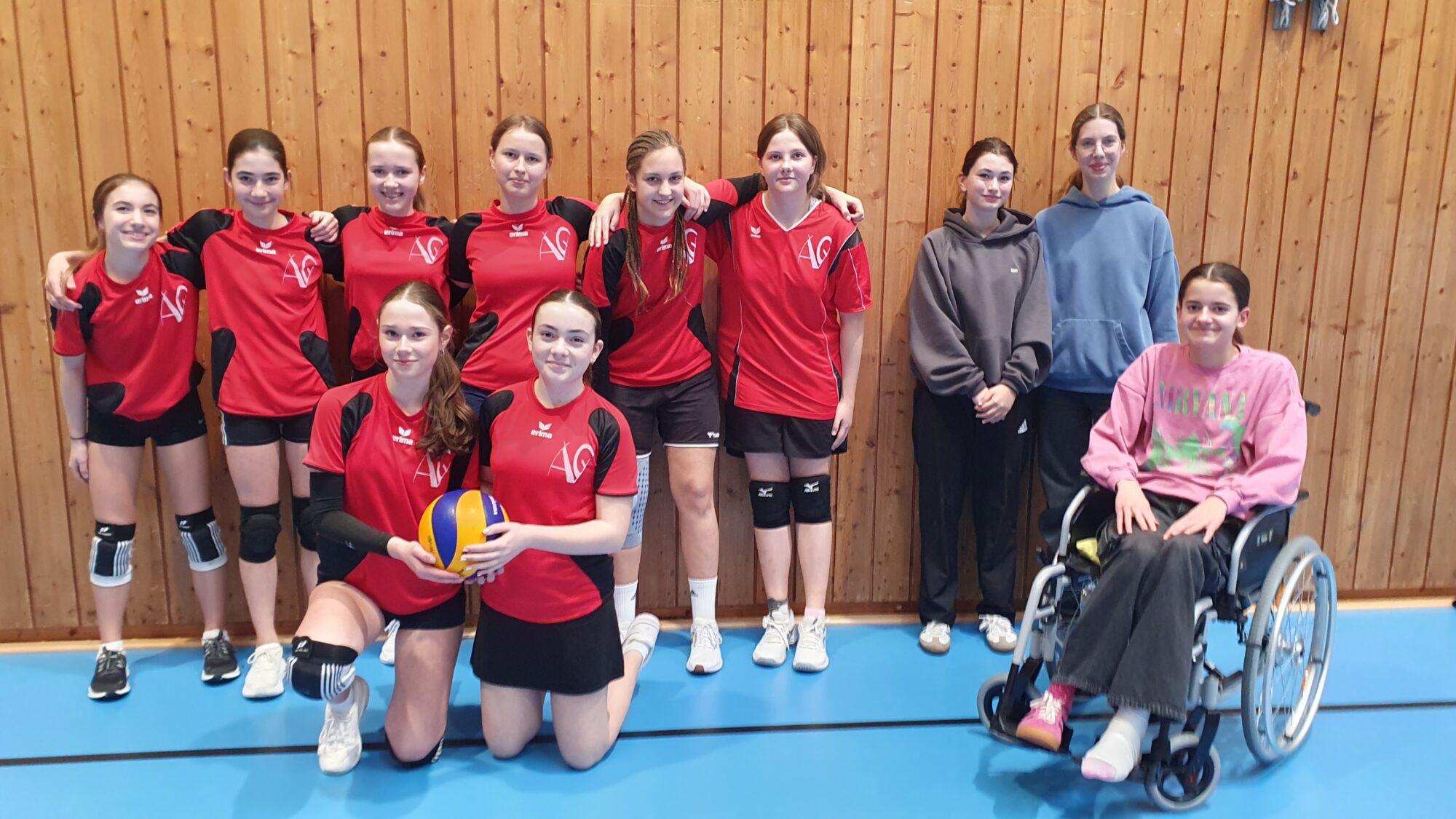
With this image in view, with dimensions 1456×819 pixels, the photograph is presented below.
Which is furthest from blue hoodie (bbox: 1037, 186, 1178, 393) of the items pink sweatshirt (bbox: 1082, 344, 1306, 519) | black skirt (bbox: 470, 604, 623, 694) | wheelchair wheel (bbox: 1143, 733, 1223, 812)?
black skirt (bbox: 470, 604, 623, 694)

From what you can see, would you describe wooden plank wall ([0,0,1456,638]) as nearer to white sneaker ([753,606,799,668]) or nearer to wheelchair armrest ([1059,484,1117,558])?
white sneaker ([753,606,799,668])

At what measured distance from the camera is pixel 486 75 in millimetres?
3277

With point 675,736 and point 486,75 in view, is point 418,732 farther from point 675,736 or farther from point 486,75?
A: point 486,75

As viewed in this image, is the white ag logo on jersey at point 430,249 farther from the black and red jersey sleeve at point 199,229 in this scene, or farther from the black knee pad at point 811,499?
the black knee pad at point 811,499

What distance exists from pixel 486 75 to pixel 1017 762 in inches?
105

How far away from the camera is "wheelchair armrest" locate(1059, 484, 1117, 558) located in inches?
106

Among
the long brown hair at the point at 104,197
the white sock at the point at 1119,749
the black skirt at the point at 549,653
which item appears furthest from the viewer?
the long brown hair at the point at 104,197

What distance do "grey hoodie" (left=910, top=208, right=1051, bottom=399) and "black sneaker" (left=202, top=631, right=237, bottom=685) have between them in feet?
7.93

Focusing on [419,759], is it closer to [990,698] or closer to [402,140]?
[990,698]

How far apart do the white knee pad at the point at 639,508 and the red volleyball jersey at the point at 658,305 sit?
0.85ft

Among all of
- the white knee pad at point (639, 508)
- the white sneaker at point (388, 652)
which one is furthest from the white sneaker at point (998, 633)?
the white sneaker at point (388, 652)

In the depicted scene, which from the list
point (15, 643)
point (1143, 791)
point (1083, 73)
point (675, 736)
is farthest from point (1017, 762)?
point (15, 643)

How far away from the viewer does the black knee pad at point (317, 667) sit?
2346 mm

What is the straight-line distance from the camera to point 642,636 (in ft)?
10.3
